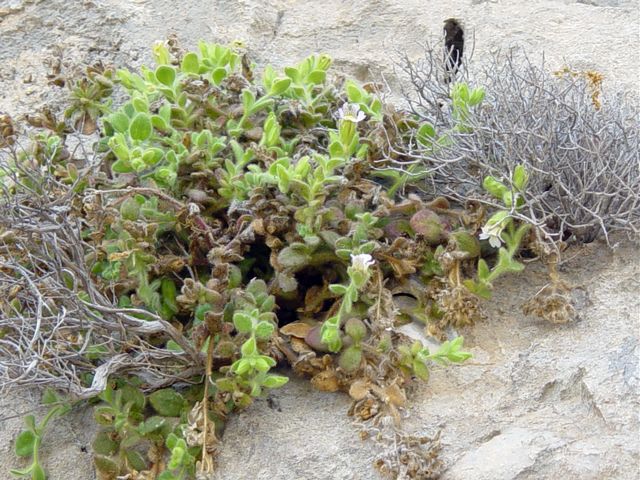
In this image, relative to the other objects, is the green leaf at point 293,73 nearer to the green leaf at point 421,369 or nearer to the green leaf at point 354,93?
the green leaf at point 354,93

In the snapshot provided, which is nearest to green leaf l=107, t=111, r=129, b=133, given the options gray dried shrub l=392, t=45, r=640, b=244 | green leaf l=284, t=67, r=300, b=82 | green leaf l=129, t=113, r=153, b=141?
green leaf l=129, t=113, r=153, b=141

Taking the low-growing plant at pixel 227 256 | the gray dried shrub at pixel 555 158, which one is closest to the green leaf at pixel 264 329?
the low-growing plant at pixel 227 256

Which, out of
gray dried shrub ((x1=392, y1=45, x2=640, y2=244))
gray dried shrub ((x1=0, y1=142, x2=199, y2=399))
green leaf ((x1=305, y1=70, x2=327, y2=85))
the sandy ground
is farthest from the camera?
green leaf ((x1=305, y1=70, x2=327, y2=85))

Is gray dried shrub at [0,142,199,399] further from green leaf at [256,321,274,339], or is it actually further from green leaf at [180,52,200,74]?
green leaf at [180,52,200,74]

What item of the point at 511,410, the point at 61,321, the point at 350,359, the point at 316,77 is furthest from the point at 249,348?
the point at 316,77

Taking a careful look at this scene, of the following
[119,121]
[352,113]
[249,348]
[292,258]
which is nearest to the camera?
[249,348]

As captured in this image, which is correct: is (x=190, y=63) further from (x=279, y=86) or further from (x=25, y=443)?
(x=25, y=443)
